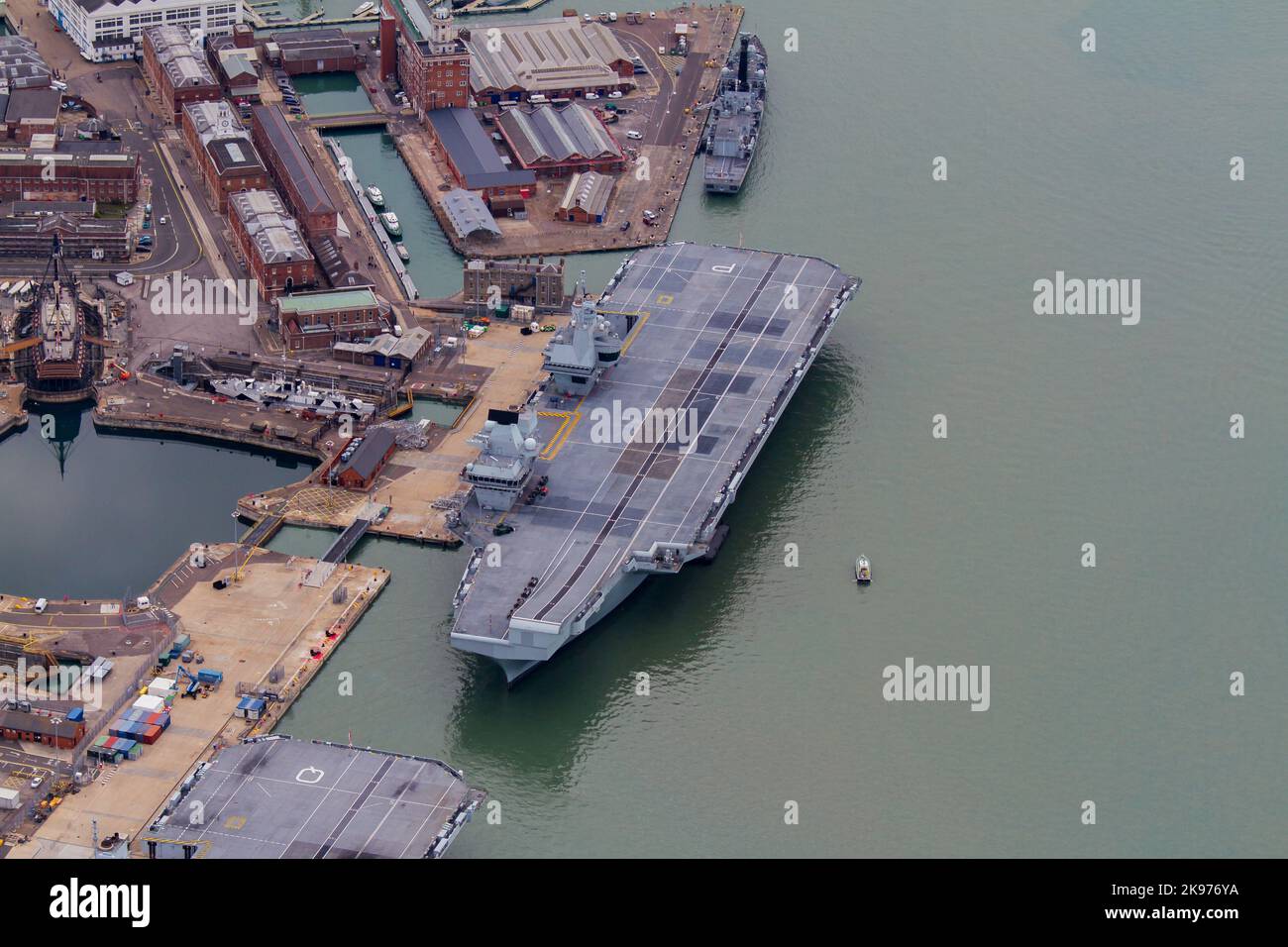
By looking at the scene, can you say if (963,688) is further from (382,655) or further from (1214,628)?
(382,655)

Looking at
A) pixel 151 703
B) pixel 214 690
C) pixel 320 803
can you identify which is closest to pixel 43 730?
pixel 151 703

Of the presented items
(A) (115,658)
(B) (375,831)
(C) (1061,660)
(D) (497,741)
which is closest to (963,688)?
(C) (1061,660)

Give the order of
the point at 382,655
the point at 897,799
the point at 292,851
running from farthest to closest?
the point at 382,655, the point at 897,799, the point at 292,851

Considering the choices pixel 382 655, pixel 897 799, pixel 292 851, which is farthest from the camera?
pixel 382 655

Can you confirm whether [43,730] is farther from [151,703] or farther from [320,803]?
[320,803]


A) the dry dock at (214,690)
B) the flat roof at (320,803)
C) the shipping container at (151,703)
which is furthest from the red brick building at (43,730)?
the flat roof at (320,803)

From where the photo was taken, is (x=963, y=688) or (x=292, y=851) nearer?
→ (x=292, y=851)

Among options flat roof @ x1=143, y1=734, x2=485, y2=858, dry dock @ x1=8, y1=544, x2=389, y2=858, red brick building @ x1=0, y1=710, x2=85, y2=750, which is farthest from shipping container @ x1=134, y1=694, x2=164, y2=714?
flat roof @ x1=143, y1=734, x2=485, y2=858
